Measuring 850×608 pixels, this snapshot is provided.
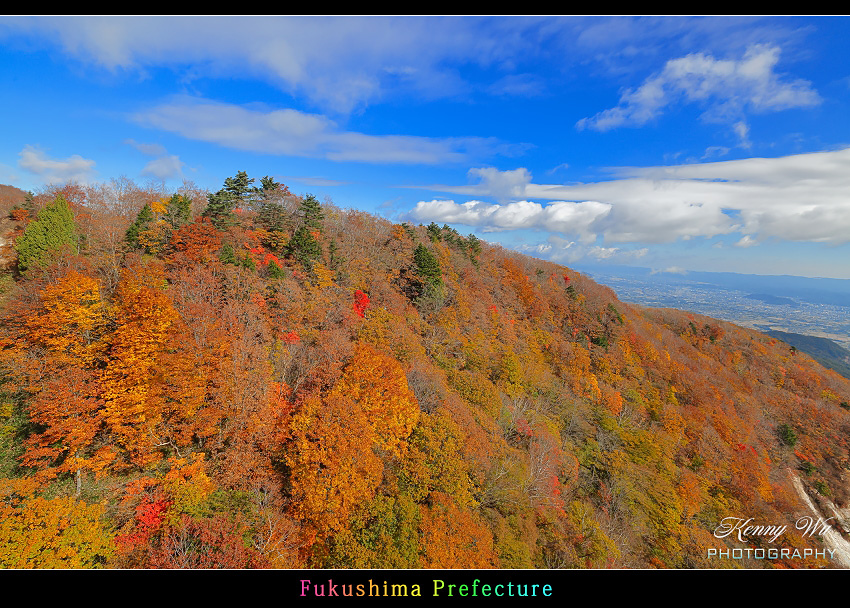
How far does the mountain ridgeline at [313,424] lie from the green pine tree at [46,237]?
0.34 meters

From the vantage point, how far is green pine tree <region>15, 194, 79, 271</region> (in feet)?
91.1

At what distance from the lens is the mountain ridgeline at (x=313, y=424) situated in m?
18.3

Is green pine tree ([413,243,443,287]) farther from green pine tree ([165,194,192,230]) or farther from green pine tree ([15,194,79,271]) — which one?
green pine tree ([15,194,79,271])

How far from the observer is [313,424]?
73.2ft

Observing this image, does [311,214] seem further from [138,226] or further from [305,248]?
[138,226]

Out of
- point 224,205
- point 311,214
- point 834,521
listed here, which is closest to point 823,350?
point 834,521

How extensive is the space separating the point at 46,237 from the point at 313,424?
32.0m

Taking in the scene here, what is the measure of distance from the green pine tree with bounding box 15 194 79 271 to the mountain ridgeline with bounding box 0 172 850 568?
0.34 meters

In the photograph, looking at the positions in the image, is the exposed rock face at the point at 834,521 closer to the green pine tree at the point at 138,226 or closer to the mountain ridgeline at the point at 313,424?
the mountain ridgeline at the point at 313,424

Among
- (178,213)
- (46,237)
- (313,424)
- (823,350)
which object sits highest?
(178,213)
